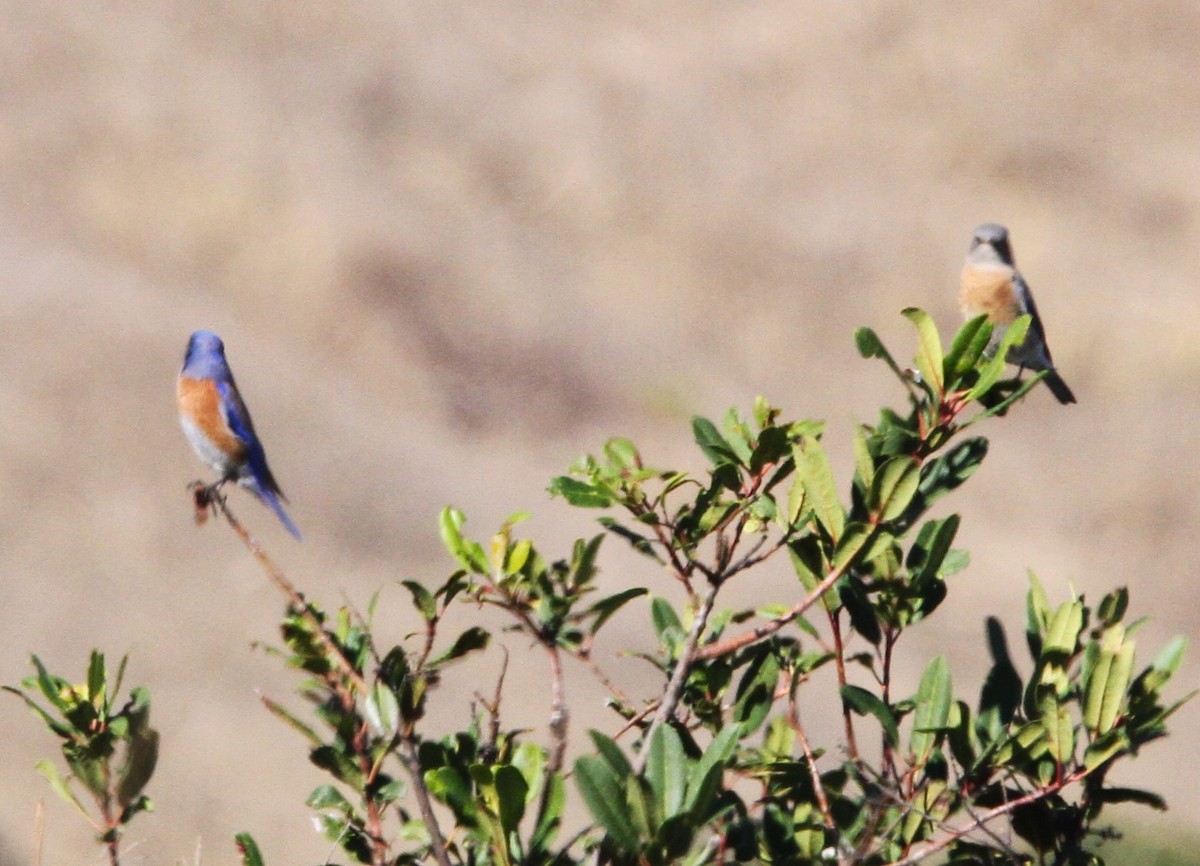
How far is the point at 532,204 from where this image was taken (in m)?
19.2

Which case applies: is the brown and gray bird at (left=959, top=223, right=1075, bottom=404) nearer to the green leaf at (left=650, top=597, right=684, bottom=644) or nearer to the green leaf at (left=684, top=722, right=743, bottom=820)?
the green leaf at (left=650, top=597, right=684, bottom=644)

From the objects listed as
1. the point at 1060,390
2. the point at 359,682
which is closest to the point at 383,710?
the point at 359,682

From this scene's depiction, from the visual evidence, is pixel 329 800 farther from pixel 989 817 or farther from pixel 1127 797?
pixel 1127 797

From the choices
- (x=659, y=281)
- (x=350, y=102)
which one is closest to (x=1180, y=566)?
(x=659, y=281)

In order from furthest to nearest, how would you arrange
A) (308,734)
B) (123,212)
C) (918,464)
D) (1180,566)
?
1. (123,212)
2. (1180,566)
3. (308,734)
4. (918,464)

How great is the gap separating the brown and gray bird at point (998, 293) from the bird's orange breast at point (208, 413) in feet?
7.84

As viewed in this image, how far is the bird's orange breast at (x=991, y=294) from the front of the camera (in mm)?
5734

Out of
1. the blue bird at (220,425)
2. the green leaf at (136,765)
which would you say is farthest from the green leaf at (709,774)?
the blue bird at (220,425)

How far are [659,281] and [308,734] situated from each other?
54.3 feet

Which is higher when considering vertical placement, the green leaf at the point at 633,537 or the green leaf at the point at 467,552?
the green leaf at the point at 633,537

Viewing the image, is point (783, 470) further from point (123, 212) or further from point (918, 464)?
point (123, 212)

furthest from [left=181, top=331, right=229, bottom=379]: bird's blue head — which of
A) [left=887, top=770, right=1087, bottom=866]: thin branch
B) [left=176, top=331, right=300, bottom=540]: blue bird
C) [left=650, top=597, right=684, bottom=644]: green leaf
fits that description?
[left=887, top=770, right=1087, bottom=866]: thin branch

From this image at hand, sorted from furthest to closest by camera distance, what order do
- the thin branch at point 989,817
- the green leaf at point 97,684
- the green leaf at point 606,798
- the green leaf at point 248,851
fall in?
the green leaf at point 97,684, the green leaf at point 248,851, the thin branch at point 989,817, the green leaf at point 606,798

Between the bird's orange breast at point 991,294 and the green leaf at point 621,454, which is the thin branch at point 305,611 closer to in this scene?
the green leaf at point 621,454
